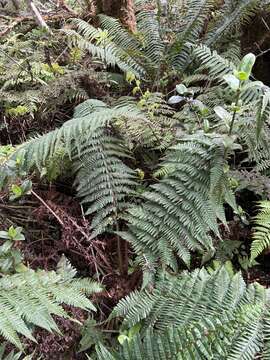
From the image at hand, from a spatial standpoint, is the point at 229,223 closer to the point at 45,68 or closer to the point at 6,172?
the point at 6,172

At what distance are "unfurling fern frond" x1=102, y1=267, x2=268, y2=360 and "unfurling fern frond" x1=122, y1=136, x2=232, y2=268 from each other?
18 centimetres

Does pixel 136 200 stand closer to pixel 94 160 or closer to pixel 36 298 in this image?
pixel 94 160

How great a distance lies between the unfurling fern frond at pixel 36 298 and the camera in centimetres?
154

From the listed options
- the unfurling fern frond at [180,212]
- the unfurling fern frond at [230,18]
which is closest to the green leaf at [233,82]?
the unfurling fern frond at [180,212]

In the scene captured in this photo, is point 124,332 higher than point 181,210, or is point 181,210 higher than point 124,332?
point 181,210

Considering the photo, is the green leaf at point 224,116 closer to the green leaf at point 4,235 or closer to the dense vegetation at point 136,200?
the dense vegetation at point 136,200

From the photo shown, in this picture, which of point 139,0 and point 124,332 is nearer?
point 124,332

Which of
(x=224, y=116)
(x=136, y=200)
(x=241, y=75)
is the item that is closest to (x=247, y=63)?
(x=241, y=75)

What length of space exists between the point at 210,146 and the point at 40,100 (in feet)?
4.23

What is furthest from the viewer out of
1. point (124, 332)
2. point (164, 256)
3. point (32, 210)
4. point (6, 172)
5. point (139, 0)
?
point (139, 0)

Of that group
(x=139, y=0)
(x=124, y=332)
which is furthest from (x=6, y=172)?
(x=139, y=0)

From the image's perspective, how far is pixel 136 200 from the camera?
231 cm

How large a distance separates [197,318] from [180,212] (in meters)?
0.55

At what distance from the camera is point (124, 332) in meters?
1.81
